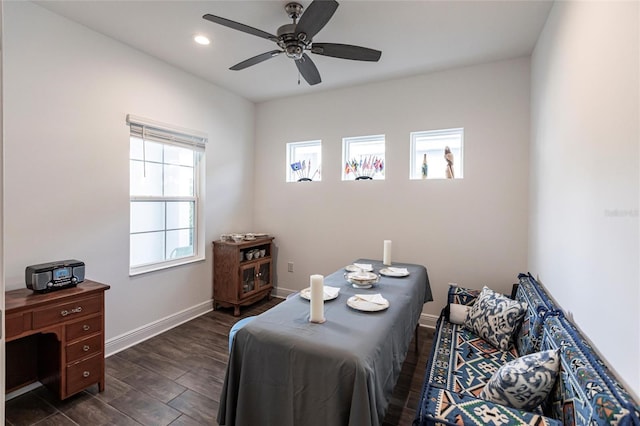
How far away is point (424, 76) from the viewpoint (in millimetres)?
3357

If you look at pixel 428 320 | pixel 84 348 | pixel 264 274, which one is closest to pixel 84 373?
pixel 84 348

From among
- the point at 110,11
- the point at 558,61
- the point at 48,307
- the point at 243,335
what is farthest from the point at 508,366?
the point at 110,11

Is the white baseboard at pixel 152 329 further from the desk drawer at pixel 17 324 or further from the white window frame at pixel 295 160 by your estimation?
the white window frame at pixel 295 160

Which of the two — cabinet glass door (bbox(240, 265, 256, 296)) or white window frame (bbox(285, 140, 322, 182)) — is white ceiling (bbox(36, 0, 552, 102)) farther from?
cabinet glass door (bbox(240, 265, 256, 296))

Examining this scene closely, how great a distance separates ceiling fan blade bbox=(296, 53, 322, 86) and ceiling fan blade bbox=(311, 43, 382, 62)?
135 millimetres

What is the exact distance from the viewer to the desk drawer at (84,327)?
81.4 inches

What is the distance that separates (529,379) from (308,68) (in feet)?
7.83

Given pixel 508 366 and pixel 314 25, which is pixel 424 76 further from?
pixel 508 366

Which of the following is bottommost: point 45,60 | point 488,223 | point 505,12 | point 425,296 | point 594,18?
point 425,296

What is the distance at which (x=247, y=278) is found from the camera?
3.80 metres

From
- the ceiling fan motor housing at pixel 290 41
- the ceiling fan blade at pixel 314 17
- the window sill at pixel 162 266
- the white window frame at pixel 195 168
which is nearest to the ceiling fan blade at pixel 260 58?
the ceiling fan motor housing at pixel 290 41

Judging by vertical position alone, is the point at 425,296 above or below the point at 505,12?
below

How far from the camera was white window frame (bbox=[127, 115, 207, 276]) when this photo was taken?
2.94 metres

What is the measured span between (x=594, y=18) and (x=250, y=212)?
3941 millimetres
